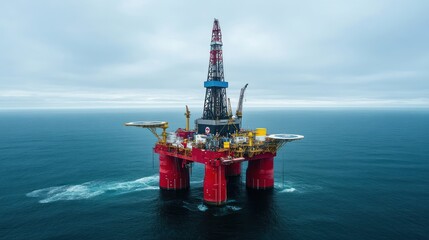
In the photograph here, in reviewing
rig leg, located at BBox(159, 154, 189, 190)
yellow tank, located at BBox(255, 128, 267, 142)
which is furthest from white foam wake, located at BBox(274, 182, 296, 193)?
rig leg, located at BBox(159, 154, 189, 190)

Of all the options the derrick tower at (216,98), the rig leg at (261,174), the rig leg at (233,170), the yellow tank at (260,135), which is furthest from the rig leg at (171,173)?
the yellow tank at (260,135)

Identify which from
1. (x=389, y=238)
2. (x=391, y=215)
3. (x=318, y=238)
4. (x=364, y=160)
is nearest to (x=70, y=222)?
(x=318, y=238)

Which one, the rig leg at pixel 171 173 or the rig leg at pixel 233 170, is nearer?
the rig leg at pixel 171 173

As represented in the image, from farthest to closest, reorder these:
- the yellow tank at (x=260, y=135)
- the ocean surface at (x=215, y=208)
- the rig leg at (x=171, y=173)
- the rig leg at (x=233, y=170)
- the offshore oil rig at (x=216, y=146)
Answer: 1. the rig leg at (x=233, y=170)
2. the rig leg at (x=171, y=173)
3. the yellow tank at (x=260, y=135)
4. the offshore oil rig at (x=216, y=146)
5. the ocean surface at (x=215, y=208)

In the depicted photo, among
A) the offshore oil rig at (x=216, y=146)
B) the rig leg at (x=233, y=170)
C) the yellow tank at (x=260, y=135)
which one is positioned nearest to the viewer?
the offshore oil rig at (x=216, y=146)

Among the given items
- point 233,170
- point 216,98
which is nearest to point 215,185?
point 216,98

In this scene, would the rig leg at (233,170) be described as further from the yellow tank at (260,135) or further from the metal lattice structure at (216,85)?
the yellow tank at (260,135)

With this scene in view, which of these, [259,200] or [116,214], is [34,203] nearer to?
[116,214]

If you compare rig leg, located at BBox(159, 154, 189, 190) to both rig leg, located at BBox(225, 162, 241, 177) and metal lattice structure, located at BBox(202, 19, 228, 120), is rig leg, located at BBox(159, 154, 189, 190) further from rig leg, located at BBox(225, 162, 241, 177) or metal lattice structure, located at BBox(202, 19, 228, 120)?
rig leg, located at BBox(225, 162, 241, 177)

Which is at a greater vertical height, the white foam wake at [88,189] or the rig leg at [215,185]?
the rig leg at [215,185]
